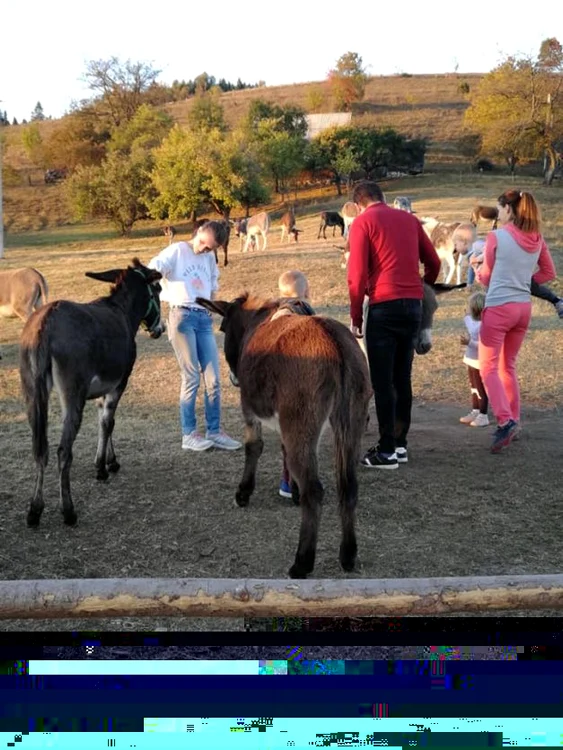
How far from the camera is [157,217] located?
41844 mm

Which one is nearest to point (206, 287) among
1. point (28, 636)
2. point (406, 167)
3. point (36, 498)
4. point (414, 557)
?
point (36, 498)

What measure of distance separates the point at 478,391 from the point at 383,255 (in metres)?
2.66

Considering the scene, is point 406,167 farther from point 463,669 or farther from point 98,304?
point 463,669

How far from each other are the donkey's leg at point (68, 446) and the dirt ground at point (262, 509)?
138mm

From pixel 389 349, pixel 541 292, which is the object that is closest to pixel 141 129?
pixel 541 292

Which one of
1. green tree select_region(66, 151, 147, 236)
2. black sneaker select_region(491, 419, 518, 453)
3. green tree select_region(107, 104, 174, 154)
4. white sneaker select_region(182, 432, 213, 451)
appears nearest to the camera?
black sneaker select_region(491, 419, 518, 453)

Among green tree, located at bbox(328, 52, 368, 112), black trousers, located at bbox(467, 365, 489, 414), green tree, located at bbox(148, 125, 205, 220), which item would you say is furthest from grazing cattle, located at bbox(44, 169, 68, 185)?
black trousers, located at bbox(467, 365, 489, 414)

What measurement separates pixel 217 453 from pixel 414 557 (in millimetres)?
2676

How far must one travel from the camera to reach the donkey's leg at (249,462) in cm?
532

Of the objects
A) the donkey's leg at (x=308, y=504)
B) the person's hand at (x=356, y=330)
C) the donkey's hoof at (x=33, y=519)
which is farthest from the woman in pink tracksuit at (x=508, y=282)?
the donkey's hoof at (x=33, y=519)

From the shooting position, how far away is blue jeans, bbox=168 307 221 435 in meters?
6.51

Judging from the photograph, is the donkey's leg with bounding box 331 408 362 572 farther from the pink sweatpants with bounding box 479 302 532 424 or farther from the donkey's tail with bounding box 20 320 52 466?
the pink sweatpants with bounding box 479 302 532 424

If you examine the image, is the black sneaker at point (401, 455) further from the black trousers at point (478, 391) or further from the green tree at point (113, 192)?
the green tree at point (113, 192)

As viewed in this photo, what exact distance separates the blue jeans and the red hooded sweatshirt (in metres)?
1.57
